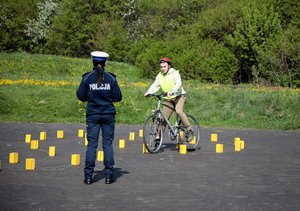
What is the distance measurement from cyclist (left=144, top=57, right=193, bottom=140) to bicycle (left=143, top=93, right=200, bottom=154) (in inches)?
5.5

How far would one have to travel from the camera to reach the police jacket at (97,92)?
9.07 m

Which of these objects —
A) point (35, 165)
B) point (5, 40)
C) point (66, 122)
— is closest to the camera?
point (35, 165)

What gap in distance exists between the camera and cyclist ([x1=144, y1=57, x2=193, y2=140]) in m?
13.0

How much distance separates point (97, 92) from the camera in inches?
357

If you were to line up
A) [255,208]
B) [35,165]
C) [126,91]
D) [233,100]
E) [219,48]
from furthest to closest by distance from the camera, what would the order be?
1. [219,48]
2. [126,91]
3. [233,100]
4. [35,165]
5. [255,208]

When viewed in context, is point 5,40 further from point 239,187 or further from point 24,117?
point 239,187

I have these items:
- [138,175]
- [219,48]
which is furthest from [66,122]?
[219,48]

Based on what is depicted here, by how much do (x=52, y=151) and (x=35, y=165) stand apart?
133 cm

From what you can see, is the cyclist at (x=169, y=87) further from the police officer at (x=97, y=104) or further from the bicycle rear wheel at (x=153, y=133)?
the police officer at (x=97, y=104)

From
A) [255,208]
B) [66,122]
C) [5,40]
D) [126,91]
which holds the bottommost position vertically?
[255,208]

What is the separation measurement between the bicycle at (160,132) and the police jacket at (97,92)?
3.44 m

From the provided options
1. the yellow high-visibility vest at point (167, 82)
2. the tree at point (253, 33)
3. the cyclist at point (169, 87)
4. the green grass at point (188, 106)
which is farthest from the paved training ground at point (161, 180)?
the tree at point (253, 33)

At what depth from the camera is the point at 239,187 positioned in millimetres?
8961

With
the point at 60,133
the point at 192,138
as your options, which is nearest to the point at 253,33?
the point at 60,133
